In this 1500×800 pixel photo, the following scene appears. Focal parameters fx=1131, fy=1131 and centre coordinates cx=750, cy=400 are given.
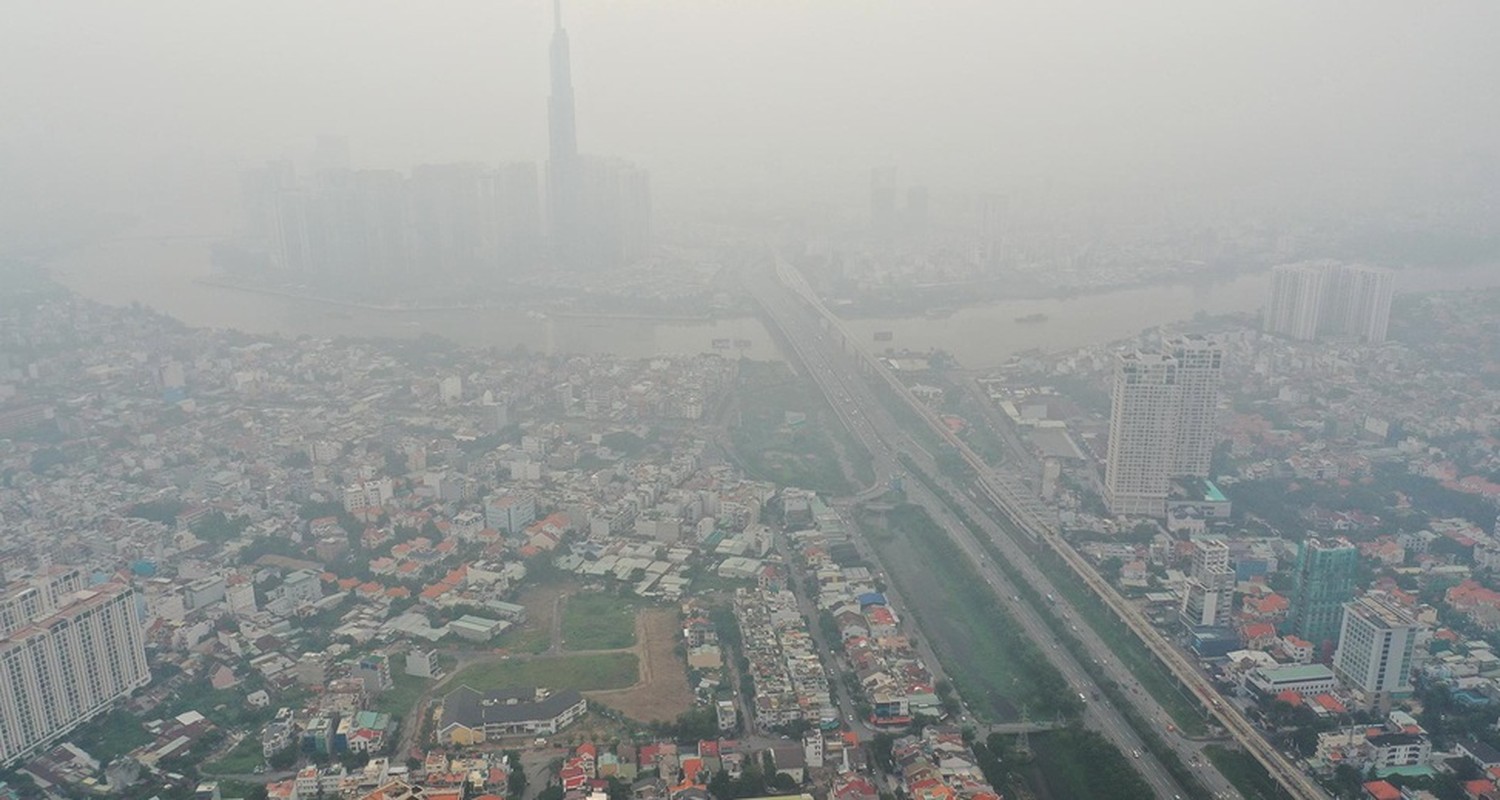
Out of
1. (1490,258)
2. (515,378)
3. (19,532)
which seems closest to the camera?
(19,532)

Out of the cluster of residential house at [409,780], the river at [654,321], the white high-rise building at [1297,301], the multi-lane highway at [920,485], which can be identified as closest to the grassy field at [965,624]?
the multi-lane highway at [920,485]

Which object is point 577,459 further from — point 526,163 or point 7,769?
point 526,163

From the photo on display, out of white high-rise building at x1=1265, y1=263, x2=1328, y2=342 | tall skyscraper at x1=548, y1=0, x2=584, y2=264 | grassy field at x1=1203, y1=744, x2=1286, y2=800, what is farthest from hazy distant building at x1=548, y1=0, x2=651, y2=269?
grassy field at x1=1203, y1=744, x2=1286, y2=800

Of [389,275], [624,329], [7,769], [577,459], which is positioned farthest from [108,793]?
[389,275]

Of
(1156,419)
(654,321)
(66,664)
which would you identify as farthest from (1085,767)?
(654,321)

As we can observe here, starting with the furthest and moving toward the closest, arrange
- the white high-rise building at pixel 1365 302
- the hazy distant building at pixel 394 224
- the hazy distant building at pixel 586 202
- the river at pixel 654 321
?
the hazy distant building at pixel 586 202
the hazy distant building at pixel 394 224
the river at pixel 654 321
the white high-rise building at pixel 1365 302

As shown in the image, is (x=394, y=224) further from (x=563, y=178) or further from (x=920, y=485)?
(x=920, y=485)

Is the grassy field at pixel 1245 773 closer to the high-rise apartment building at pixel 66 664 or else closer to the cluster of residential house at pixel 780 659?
the cluster of residential house at pixel 780 659
